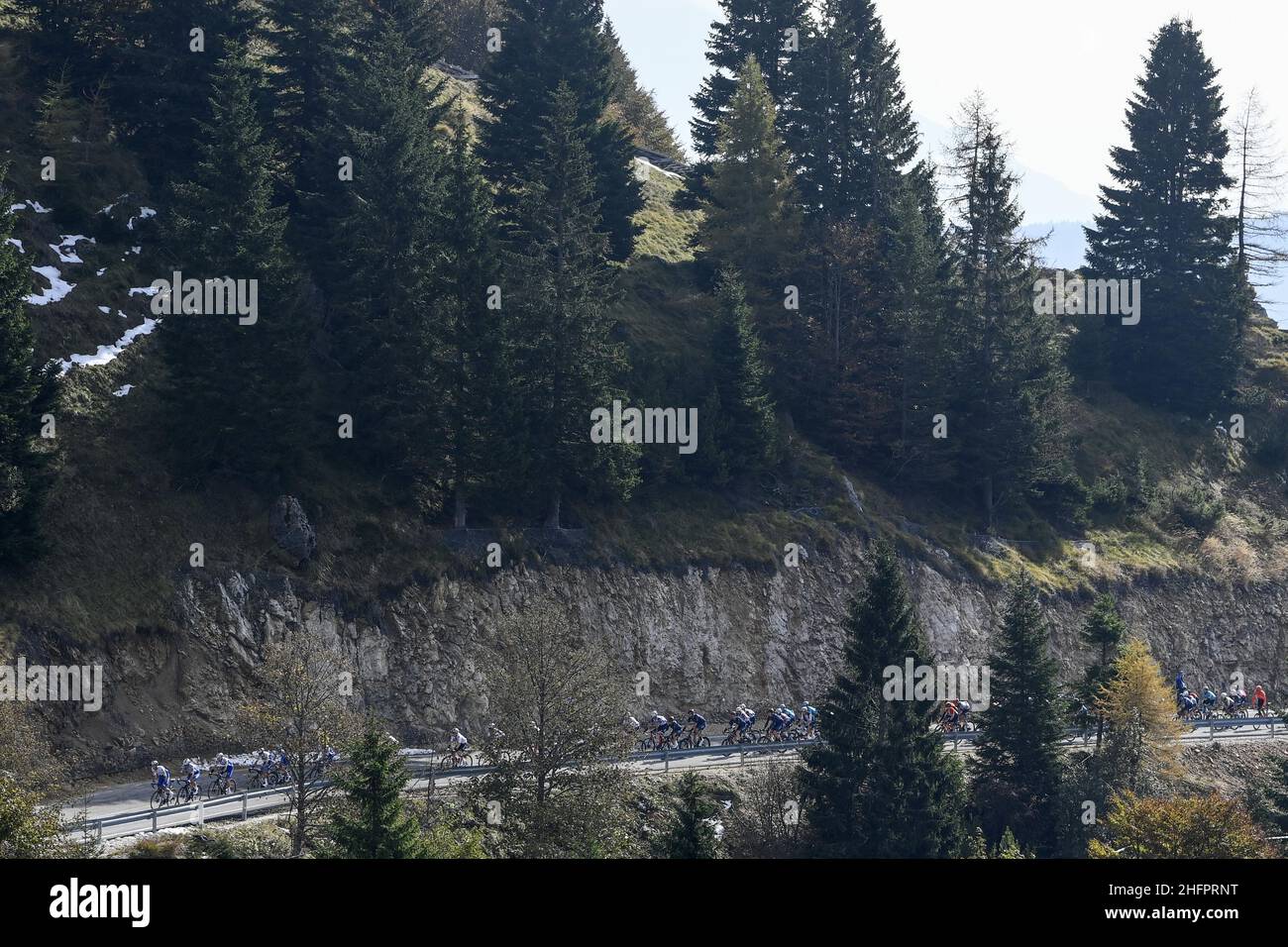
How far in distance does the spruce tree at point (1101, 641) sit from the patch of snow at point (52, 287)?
40582 mm

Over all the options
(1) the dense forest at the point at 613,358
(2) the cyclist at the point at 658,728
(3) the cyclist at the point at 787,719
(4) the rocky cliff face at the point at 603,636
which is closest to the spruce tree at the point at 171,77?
(1) the dense forest at the point at 613,358

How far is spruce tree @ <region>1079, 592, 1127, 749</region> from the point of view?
5038 cm

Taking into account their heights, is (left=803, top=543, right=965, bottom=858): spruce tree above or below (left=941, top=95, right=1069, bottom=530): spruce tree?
below

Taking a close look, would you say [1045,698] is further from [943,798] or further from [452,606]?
[452,606]

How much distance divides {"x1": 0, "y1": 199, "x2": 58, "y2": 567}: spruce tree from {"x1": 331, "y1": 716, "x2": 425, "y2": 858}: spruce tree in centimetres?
1482

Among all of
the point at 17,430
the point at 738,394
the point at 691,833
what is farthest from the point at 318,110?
the point at 691,833

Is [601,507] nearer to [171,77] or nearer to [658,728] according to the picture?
[658,728]

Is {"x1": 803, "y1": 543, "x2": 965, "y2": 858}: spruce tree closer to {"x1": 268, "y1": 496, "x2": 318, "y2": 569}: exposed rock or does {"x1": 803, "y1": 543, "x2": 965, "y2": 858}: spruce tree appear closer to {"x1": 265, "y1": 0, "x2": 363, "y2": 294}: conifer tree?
{"x1": 268, "y1": 496, "x2": 318, "y2": 569}: exposed rock

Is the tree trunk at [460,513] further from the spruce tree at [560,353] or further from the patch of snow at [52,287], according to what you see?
the patch of snow at [52,287]

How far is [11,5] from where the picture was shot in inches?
2292

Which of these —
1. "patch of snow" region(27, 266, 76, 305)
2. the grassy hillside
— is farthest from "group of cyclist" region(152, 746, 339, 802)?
"patch of snow" region(27, 266, 76, 305)

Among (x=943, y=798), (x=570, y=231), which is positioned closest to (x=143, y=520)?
(x=570, y=231)

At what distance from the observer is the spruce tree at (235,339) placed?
4356cm

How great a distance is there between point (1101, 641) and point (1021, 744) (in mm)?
7970
